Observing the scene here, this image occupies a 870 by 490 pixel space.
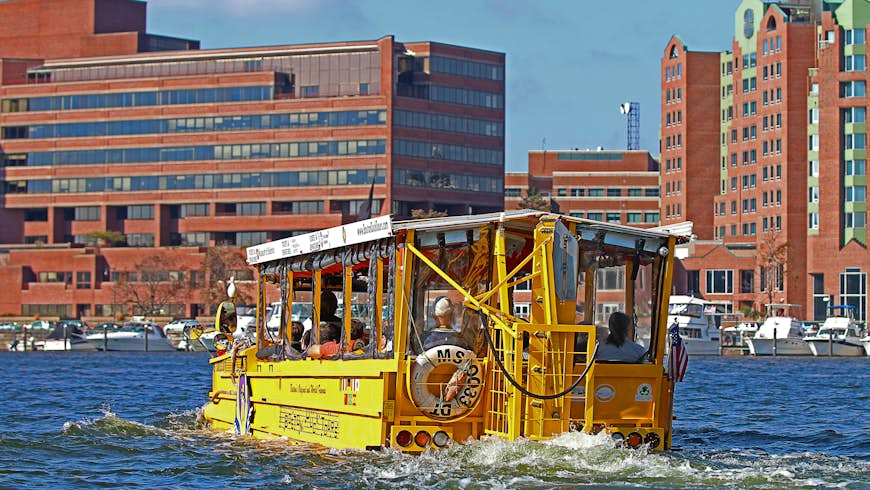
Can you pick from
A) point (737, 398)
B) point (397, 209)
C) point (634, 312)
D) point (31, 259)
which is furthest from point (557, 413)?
point (31, 259)

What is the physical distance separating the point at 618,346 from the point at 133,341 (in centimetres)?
6971

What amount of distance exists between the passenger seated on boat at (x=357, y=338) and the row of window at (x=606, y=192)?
136m

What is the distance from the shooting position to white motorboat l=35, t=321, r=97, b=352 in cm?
8688

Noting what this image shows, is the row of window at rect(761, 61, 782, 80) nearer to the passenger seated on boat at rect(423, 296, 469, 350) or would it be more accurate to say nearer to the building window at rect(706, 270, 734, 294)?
the building window at rect(706, 270, 734, 294)

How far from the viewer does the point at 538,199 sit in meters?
148

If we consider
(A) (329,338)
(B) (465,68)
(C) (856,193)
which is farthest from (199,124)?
(A) (329,338)

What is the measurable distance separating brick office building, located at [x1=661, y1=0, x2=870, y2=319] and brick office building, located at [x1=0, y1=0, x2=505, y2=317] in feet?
68.6

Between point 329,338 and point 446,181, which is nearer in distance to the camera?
point 329,338

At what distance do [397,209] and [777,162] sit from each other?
109 feet

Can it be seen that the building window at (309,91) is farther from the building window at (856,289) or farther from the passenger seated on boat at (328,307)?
the passenger seated on boat at (328,307)

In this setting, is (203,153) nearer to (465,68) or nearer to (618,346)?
(465,68)

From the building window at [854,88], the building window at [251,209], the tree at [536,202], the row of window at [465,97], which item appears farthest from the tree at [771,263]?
the building window at [251,209]

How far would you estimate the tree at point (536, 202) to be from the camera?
5733 inches

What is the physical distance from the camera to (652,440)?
19.0m
